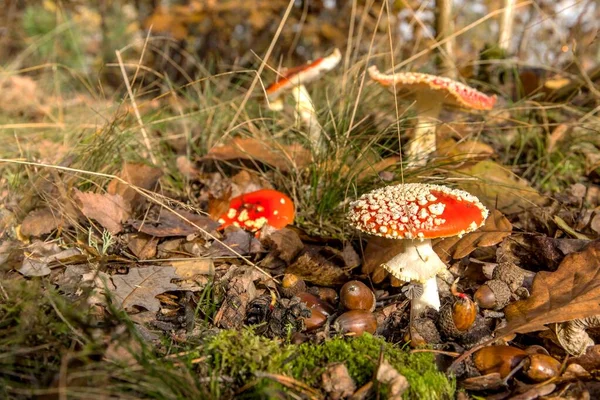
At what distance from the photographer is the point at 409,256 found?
6.59ft

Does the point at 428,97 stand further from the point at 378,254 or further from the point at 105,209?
the point at 105,209

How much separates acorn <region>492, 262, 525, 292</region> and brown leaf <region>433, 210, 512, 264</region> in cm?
11

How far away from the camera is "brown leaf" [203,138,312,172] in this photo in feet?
9.63

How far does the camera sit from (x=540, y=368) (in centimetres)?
163

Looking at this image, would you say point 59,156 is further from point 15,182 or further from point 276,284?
point 276,284

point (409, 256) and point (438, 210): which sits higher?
point (438, 210)

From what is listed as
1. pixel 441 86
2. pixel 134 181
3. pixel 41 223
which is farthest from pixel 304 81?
pixel 41 223

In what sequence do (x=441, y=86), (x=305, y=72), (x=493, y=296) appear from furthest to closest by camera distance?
1. (x=305, y=72)
2. (x=441, y=86)
3. (x=493, y=296)

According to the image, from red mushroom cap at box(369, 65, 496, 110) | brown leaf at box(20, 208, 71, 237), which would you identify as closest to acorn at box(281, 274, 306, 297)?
brown leaf at box(20, 208, 71, 237)

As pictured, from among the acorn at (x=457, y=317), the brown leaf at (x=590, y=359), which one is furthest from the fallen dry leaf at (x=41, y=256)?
the brown leaf at (x=590, y=359)

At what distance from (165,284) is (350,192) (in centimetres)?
108

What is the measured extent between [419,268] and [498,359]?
0.43 meters

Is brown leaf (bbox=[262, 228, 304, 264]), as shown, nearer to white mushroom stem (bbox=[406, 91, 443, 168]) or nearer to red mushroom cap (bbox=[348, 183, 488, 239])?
red mushroom cap (bbox=[348, 183, 488, 239])

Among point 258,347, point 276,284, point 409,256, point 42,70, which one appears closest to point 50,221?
point 276,284
